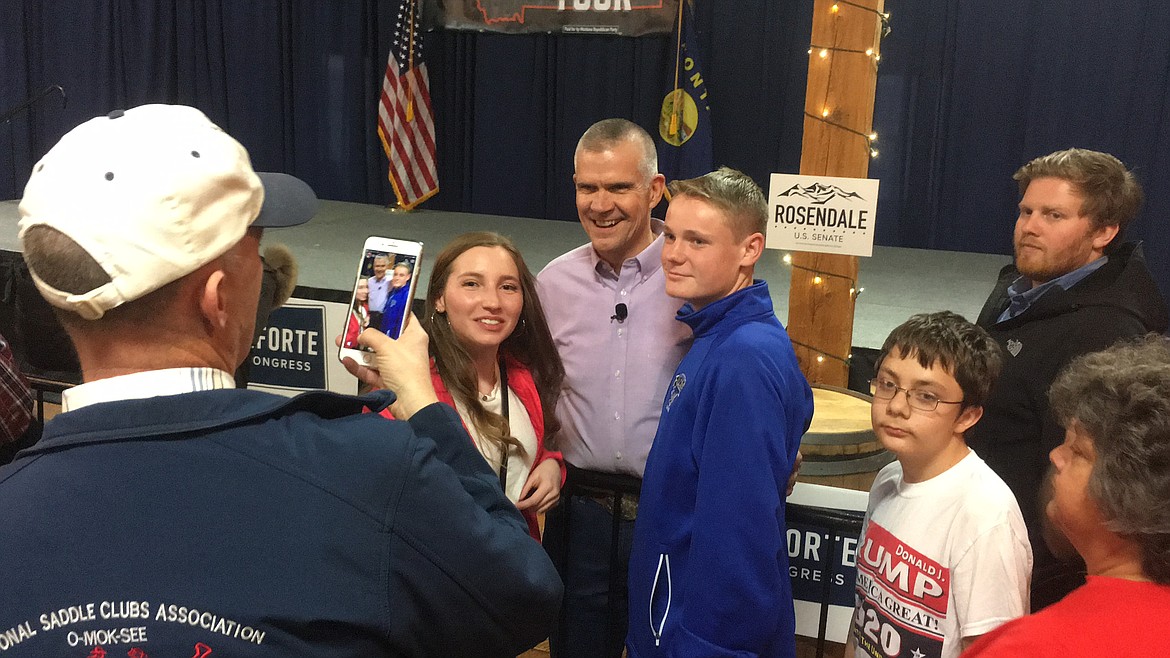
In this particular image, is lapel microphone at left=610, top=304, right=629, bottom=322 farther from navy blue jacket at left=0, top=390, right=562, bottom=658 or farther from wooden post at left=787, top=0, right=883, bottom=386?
wooden post at left=787, top=0, right=883, bottom=386

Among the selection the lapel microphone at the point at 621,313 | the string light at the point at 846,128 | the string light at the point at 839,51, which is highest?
the string light at the point at 839,51

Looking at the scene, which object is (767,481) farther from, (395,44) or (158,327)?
(395,44)

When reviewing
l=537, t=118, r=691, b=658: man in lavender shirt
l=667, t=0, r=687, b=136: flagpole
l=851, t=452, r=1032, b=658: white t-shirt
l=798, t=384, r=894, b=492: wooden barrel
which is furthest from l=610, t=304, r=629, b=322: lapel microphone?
l=667, t=0, r=687, b=136: flagpole

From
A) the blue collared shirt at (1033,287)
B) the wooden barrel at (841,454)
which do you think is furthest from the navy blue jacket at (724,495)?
the wooden barrel at (841,454)

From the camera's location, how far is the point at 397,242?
1815mm

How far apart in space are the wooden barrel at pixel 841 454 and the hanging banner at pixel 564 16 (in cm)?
543

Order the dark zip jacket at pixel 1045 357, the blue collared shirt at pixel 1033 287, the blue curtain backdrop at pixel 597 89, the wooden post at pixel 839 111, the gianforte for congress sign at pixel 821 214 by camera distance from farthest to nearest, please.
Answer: the blue curtain backdrop at pixel 597 89, the wooden post at pixel 839 111, the gianforte for congress sign at pixel 821 214, the blue collared shirt at pixel 1033 287, the dark zip jacket at pixel 1045 357

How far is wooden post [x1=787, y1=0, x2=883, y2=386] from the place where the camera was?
373 cm

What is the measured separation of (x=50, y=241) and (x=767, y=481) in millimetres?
1199

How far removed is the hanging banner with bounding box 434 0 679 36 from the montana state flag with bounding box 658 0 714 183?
0.77 ft

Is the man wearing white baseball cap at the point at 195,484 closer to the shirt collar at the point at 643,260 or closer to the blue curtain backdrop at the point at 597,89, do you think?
the shirt collar at the point at 643,260

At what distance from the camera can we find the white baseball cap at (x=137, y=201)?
0.95 metres

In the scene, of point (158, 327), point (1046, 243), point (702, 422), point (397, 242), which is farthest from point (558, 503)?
point (158, 327)

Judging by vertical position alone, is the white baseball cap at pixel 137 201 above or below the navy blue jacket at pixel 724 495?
above
